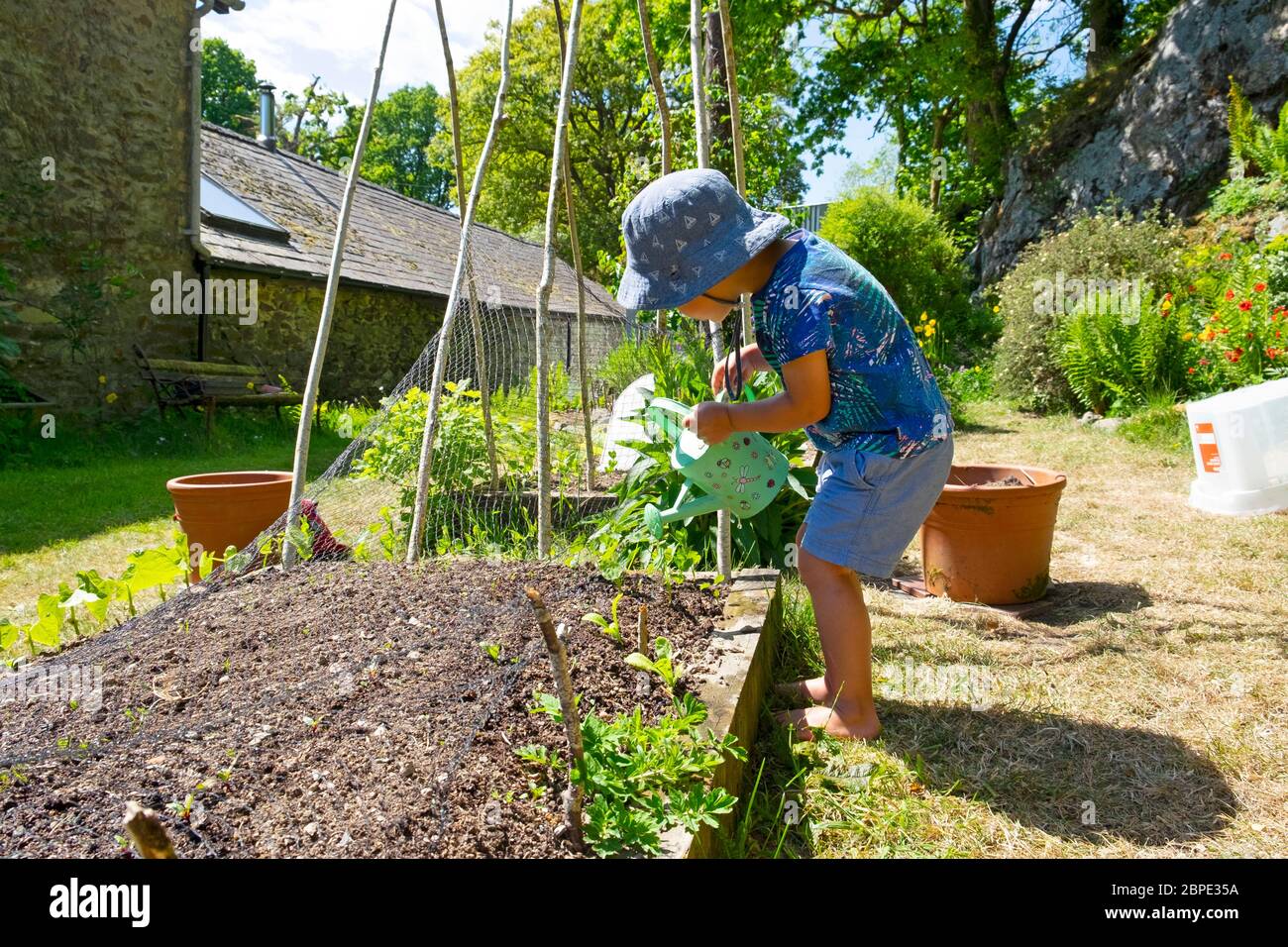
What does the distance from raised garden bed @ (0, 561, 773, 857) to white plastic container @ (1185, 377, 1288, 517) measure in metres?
3.24

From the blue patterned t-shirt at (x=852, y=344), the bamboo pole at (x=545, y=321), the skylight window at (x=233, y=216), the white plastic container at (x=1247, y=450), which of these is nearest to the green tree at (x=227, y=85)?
the skylight window at (x=233, y=216)

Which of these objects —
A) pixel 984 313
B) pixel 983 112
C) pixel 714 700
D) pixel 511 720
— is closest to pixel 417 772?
pixel 511 720

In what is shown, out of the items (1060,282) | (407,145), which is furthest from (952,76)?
(407,145)

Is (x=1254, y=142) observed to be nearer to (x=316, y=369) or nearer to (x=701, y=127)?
(x=701, y=127)

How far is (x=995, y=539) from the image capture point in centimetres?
327

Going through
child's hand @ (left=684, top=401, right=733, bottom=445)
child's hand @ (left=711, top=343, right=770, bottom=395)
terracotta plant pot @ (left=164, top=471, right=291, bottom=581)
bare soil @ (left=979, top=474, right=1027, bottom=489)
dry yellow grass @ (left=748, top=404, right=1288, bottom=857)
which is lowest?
dry yellow grass @ (left=748, top=404, right=1288, bottom=857)

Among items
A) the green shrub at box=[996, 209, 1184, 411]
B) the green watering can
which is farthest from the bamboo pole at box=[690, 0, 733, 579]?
the green shrub at box=[996, 209, 1184, 411]

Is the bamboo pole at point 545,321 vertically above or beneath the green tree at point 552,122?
beneath

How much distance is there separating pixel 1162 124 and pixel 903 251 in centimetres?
330

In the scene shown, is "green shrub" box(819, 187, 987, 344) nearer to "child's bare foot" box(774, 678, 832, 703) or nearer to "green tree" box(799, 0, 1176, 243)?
"green tree" box(799, 0, 1176, 243)

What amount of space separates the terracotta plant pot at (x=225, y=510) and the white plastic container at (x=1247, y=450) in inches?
181

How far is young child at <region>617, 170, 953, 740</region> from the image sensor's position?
76.3 inches

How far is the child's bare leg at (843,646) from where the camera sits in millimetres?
2084

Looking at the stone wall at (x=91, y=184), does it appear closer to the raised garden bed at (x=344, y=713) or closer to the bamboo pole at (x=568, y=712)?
the raised garden bed at (x=344, y=713)
